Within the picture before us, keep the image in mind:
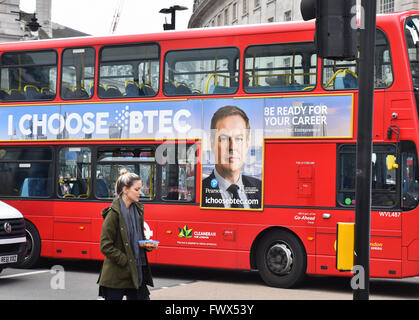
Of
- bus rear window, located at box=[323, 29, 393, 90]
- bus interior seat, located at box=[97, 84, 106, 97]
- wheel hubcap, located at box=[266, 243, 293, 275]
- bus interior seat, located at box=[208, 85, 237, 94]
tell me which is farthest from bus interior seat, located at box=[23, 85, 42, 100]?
bus rear window, located at box=[323, 29, 393, 90]

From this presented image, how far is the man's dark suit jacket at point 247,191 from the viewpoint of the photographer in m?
12.7

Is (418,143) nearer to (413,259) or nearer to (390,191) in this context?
(390,191)

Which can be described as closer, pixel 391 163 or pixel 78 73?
pixel 391 163

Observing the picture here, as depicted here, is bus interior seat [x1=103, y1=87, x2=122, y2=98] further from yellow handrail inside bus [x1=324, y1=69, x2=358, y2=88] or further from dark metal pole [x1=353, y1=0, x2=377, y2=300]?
dark metal pole [x1=353, y1=0, x2=377, y2=300]

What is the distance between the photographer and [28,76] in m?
14.9

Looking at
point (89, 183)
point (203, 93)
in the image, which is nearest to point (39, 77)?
point (89, 183)

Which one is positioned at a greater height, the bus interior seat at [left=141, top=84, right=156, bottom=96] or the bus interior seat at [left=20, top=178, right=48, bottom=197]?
the bus interior seat at [left=141, top=84, right=156, bottom=96]

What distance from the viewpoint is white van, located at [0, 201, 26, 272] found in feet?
39.8

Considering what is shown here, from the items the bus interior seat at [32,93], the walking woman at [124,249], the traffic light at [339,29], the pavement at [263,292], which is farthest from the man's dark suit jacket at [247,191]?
the traffic light at [339,29]

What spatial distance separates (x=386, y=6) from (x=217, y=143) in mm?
26737

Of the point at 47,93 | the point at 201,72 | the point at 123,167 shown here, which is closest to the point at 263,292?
the point at 123,167

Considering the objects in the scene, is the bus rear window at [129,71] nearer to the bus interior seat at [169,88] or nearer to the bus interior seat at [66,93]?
the bus interior seat at [169,88]

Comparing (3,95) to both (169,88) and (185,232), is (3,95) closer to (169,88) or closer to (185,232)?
(169,88)

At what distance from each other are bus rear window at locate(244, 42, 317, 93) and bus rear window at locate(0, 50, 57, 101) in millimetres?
4012
